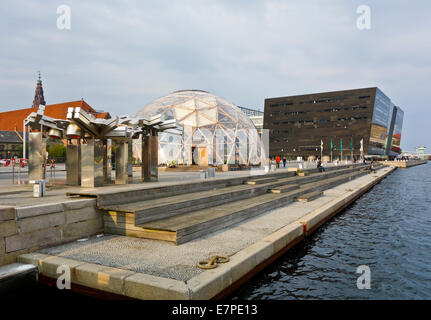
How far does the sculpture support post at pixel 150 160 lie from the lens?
1557 centimetres

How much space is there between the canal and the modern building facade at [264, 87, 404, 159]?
8846 cm

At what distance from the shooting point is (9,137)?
8775cm

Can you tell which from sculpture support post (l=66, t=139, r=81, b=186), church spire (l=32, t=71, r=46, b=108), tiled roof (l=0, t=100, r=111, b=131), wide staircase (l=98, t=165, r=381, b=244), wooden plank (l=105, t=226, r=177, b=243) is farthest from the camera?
church spire (l=32, t=71, r=46, b=108)

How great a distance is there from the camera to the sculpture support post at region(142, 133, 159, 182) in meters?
15.6

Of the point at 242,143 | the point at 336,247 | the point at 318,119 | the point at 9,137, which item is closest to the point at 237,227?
the point at 336,247

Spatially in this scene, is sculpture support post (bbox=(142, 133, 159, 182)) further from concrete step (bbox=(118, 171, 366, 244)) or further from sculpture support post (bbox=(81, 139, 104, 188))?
concrete step (bbox=(118, 171, 366, 244))

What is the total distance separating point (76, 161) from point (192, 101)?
24.1m

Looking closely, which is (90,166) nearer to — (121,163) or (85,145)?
(85,145)

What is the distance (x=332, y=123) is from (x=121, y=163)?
336ft

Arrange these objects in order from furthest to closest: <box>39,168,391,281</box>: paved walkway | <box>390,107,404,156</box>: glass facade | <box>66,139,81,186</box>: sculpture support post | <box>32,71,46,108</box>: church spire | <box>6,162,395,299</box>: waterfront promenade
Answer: <box>390,107,404,156</box>: glass facade
<box>32,71,46,108</box>: church spire
<box>66,139,81,186</box>: sculpture support post
<box>39,168,391,281</box>: paved walkway
<box>6,162,395,299</box>: waterfront promenade

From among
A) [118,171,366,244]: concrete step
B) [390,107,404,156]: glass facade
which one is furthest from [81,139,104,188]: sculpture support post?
[390,107,404,156]: glass facade

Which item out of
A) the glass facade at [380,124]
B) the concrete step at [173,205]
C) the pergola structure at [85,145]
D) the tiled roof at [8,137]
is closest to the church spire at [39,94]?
the tiled roof at [8,137]
